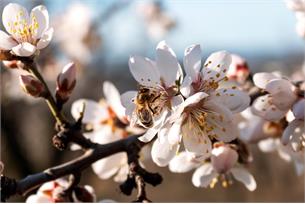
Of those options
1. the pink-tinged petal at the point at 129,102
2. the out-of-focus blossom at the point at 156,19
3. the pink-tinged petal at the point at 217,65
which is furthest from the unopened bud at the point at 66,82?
the out-of-focus blossom at the point at 156,19

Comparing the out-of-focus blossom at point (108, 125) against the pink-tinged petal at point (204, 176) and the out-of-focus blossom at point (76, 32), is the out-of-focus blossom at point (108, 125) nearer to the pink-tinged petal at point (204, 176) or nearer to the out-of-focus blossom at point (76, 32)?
the pink-tinged petal at point (204, 176)

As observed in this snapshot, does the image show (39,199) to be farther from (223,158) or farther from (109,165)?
(223,158)

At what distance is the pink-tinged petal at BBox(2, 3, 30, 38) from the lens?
3.47 ft

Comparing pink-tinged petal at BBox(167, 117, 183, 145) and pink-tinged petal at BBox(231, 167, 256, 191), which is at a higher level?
pink-tinged petal at BBox(167, 117, 183, 145)

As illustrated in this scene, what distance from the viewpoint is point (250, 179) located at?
1.25 metres

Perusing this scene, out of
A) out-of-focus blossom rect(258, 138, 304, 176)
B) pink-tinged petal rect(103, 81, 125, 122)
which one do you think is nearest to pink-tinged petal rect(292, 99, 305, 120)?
out-of-focus blossom rect(258, 138, 304, 176)

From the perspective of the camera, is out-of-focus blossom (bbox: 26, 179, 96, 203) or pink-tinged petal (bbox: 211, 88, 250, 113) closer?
pink-tinged petal (bbox: 211, 88, 250, 113)

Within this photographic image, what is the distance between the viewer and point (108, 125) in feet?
4.50

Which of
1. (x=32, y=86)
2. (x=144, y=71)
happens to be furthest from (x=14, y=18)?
(x=144, y=71)

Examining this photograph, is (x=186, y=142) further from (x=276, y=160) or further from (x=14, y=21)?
(x=276, y=160)

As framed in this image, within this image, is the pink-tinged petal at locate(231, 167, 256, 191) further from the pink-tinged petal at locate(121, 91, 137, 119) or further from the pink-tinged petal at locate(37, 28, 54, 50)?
the pink-tinged petal at locate(37, 28, 54, 50)

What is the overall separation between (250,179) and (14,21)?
0.67 meters

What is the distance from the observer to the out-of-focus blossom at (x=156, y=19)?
4.71 m

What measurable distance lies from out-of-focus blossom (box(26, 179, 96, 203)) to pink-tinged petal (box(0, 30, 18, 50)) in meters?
0.32
